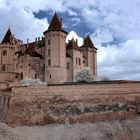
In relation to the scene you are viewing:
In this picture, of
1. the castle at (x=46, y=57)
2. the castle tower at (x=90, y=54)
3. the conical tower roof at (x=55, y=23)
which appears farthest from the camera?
the castle tower at (x=90, y=54)

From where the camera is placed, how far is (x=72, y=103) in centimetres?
4609

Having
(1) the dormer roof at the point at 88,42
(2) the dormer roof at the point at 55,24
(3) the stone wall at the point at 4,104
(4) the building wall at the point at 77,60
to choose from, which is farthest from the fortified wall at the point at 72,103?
(1) the dormer roof at the point at 88,42

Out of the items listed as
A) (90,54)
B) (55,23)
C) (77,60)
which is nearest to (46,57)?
(55,23)

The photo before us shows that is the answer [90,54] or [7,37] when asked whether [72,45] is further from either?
[7,37]

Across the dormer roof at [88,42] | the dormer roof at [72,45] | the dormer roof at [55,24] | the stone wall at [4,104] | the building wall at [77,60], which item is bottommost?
the stone wall at [4,104]

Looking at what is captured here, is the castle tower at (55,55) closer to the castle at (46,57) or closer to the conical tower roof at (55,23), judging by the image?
the castle at (46,57)

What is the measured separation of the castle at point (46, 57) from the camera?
75062 mm

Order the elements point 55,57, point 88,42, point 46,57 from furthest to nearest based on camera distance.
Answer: point 88,42
point 46,57
point 55,57

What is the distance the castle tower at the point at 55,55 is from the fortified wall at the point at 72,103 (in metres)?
27.3

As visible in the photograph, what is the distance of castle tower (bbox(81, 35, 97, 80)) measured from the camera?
280 feet

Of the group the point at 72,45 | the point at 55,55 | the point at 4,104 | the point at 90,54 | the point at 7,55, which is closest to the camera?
the point at 4,104

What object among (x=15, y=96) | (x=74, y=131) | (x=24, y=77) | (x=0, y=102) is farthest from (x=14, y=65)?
(x=74, y=131)

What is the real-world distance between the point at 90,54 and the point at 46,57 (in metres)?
13.4

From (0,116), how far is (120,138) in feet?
55.1
